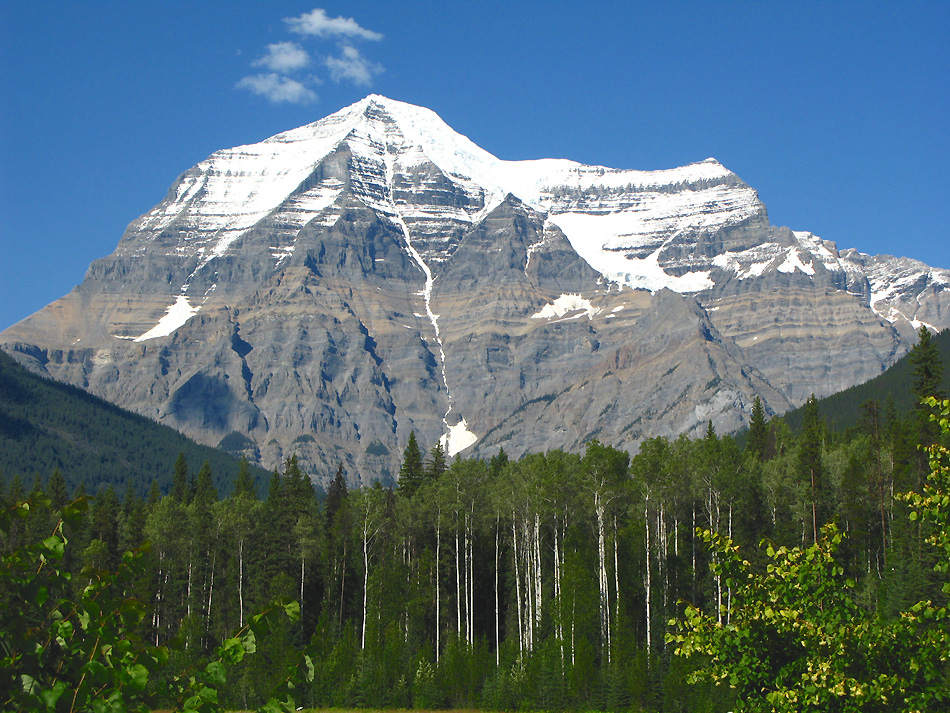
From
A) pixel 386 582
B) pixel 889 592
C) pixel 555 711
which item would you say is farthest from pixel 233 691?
pixel 889 592

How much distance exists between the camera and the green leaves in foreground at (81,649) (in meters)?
8.25

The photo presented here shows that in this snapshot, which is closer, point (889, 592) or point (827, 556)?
point (827, 556)

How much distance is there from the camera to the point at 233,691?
71.8 m

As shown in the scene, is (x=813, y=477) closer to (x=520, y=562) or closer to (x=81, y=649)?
(x=520, y=562)

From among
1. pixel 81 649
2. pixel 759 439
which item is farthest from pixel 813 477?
pixel 81 649

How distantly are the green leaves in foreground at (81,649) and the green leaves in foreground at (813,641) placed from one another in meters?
9.00

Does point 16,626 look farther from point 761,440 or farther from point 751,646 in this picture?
point 761,440

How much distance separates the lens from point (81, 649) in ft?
29.4

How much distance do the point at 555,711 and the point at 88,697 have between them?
60313 mm

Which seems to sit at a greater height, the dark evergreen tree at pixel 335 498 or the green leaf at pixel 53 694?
the dark evergreen tree at pixel 335 498

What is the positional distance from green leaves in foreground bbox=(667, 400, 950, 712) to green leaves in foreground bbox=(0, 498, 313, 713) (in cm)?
900

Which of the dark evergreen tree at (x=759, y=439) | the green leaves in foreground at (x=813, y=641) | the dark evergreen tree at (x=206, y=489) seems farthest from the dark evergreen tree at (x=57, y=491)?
the green leaves in foreground at (x=813, y=641)

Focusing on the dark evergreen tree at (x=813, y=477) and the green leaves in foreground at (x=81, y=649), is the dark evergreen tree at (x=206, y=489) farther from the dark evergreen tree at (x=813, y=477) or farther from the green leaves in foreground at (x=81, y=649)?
the green leaves in foreground at (x=81, y=649)

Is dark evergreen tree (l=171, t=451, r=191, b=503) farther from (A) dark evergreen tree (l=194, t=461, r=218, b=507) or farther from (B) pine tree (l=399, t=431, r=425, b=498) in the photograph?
(B) pine tree (l=399, t=431, r=425, b=498)
